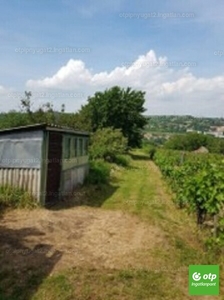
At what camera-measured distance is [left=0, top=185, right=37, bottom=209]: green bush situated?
14219mm

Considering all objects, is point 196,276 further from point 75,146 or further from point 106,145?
point 106,145

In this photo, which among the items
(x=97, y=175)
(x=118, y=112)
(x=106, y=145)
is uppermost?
(x=118, y=112)

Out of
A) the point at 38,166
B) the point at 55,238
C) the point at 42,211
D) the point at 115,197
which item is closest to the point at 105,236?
the point at 55,238

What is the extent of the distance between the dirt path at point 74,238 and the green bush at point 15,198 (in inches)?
24.0

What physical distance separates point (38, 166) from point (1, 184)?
5.72ft

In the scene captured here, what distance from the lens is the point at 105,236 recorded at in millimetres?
11508

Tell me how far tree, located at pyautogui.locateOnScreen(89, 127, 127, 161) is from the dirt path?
71.4 feet

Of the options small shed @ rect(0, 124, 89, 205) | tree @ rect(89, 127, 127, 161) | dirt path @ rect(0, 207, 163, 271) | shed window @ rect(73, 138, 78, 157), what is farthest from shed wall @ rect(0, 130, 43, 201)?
tree @ rect(89, 127, 127, 161)

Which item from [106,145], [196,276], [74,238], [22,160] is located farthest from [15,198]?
[106,145]

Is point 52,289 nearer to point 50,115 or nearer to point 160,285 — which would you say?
point 160,285

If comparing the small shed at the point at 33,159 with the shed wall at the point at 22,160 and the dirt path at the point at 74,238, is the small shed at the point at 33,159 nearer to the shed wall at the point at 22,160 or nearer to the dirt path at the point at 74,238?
the shed wall at the point at 22,160

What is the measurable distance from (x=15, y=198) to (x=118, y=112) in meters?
45.7

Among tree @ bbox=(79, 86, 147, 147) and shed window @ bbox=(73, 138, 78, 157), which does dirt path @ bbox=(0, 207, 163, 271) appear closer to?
shed window @ bbox=(73, 138, 78, 157)

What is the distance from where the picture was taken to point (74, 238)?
1112 centimetres
